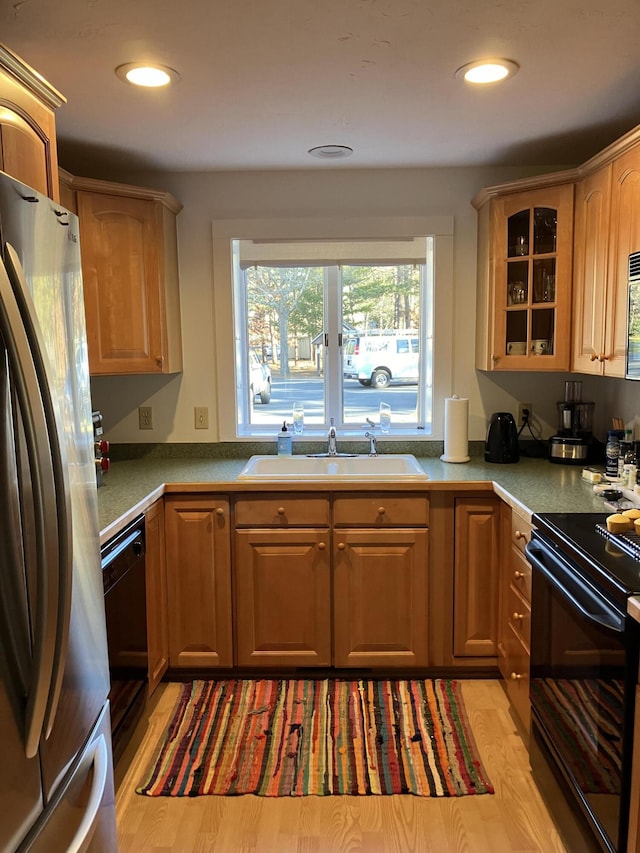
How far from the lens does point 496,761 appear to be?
7.55ft

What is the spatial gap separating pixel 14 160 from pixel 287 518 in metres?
1.70

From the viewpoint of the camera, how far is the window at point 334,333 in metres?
3.27

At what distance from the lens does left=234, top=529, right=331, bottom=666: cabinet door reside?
277cm

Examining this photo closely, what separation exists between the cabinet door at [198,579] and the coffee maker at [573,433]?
5.03 ft

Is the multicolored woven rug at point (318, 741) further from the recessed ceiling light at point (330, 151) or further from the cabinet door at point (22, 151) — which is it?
the recessed ceiling light at point (330, 151)

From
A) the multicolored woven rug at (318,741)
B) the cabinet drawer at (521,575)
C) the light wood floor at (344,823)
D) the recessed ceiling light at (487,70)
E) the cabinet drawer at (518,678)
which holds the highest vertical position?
the recessed ceiling light at (487,70)

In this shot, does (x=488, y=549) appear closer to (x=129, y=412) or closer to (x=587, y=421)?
(x=587, y=421)

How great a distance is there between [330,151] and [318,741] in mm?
2382

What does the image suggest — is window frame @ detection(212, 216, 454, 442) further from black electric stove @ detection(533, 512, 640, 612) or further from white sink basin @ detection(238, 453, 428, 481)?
black electric stove @ detection(533, 512, 640, 612)

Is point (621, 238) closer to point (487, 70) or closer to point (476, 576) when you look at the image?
point (487, 70)

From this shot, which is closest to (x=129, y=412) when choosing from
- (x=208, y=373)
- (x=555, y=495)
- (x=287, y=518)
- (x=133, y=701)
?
(x=208, y=373)

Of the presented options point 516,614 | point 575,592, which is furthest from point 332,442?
point 575,592

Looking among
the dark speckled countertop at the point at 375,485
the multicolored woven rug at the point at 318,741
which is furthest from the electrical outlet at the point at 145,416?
the multicolored woven rug at the point at 318,741

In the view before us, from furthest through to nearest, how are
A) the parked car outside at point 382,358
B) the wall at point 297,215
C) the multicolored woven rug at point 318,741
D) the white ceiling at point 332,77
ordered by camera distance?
the parked car outside at point 382,358
the wall at point 297,215
the multicolored woven rug at point 318,741
the white ceiling at point 332,77
